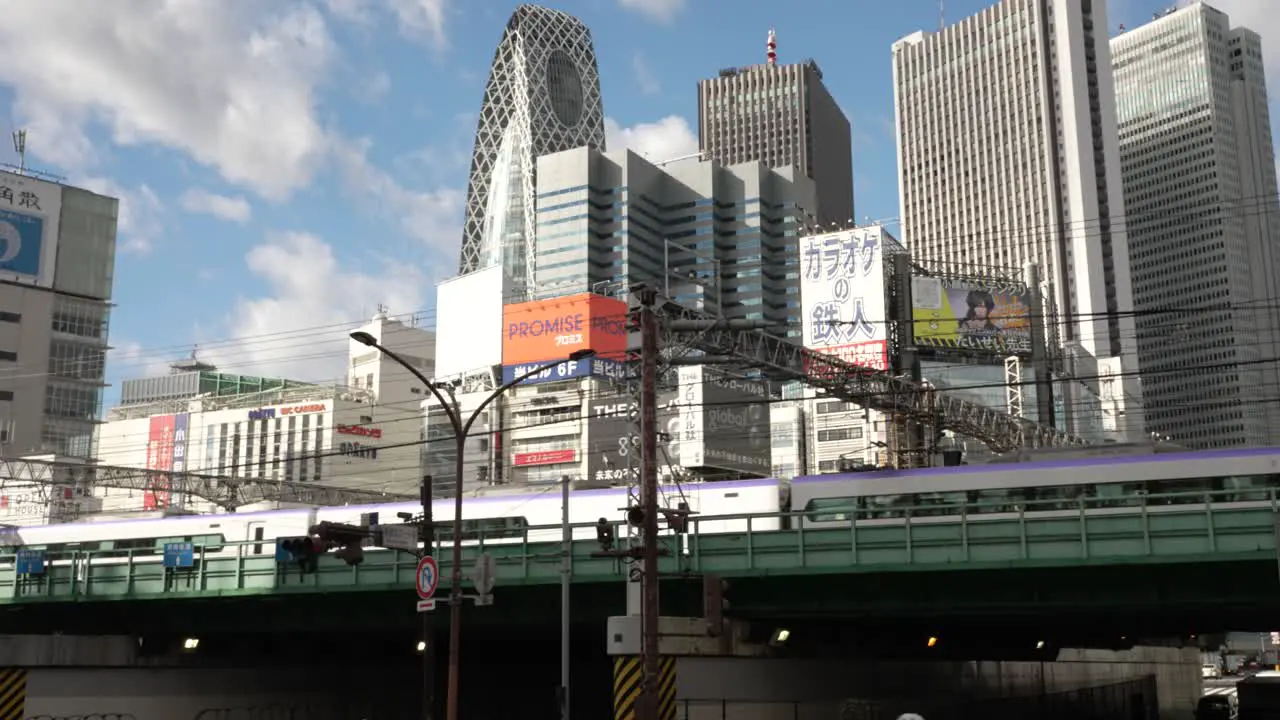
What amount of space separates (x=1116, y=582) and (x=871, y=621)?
364 inches

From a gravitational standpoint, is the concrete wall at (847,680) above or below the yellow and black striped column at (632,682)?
below

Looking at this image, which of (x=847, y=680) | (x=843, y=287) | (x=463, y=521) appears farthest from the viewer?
(x=843, y=287)

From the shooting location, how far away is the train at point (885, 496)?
1359 inches

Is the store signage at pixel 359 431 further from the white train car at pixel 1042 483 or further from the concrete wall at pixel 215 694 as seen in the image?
the white train car at pixel 1042 483

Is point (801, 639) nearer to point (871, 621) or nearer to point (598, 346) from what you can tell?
point (871, 621)

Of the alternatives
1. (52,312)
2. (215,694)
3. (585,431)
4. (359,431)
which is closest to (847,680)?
(215,694)

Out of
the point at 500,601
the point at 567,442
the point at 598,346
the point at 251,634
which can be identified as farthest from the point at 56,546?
the point at 567,442

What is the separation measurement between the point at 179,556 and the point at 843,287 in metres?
119

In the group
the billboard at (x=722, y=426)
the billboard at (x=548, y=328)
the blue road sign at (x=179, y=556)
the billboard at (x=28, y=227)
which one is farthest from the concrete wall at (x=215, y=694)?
the billboard at (x=28, y=227)

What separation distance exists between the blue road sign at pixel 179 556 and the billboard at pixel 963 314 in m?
113

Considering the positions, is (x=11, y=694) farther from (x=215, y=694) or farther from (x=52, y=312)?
(x=52, y=312)

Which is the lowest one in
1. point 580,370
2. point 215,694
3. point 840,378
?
point 215,694

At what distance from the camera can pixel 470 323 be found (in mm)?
167250

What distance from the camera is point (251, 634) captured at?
43.0 m
